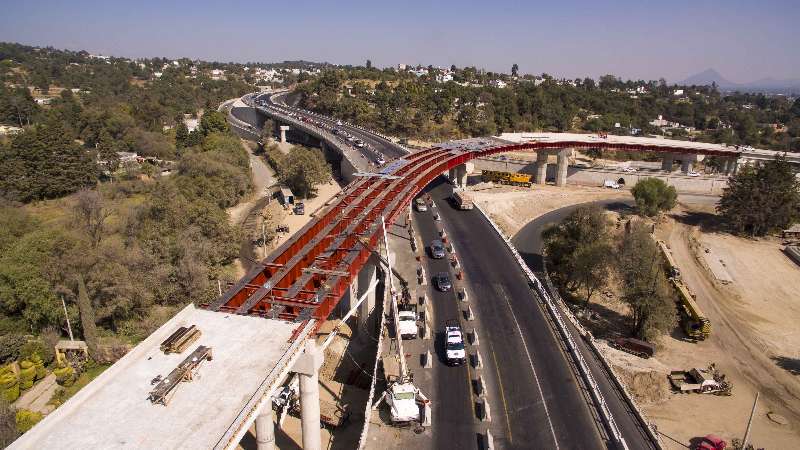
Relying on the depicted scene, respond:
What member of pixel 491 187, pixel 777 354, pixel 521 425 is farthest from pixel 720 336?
pixel 491 187

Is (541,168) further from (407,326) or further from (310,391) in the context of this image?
(310,391)

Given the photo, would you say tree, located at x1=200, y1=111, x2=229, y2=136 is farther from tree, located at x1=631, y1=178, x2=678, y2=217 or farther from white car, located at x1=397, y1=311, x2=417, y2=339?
white car, located at x1=397, y1=311, x2=417, y2=339

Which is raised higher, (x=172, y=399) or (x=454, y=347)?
(x=172, y=399)

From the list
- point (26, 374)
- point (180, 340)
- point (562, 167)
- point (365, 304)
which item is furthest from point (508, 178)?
point (180, 340)

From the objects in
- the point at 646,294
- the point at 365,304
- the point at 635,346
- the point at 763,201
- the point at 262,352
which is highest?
the point at 262,352

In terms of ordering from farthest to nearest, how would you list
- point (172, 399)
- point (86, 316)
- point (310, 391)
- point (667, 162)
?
point (667, 162)
point (86, 316)
point (310, 391)
point (172, 399)
